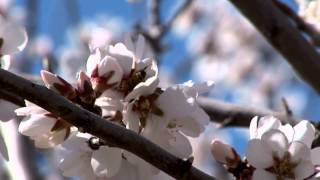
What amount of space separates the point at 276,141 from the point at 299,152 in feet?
0.14

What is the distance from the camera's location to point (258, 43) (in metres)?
6.10

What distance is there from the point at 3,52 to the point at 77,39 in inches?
151

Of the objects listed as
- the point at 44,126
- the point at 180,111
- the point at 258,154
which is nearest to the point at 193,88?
the point at 180,111

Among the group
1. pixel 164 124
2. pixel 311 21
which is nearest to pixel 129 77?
pixel 164 124

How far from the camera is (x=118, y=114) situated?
114 cm

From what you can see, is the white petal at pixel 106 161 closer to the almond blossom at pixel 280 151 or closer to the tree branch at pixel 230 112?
the almond blossom at pixel 280 151

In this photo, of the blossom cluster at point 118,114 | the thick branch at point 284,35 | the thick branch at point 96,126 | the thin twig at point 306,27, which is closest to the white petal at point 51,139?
the blossom cluster at point 118,114

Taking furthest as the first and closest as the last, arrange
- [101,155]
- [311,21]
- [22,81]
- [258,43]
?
[258,43] → [311,21] → [101,155] → [22,81]

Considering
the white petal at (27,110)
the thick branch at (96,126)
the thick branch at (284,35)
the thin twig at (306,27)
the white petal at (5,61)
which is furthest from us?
the thin twig at (306,27)

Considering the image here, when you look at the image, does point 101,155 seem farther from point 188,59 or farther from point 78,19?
point 188,59

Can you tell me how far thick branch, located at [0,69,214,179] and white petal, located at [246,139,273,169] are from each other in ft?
0.53

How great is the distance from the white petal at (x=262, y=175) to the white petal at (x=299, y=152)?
0.05 metres

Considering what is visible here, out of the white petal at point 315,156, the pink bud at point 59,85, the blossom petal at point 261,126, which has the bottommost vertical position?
the white petal at point 315,156

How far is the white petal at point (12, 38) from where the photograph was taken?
1.25m
